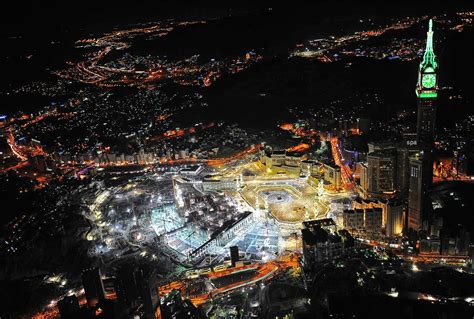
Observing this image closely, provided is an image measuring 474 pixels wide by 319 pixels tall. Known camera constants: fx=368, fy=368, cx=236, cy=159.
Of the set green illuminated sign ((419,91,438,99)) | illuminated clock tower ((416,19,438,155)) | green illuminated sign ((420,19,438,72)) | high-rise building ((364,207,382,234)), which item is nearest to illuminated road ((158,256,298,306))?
high-rise building ((364,207,382,234))

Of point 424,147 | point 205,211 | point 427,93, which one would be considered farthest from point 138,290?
point 427,93

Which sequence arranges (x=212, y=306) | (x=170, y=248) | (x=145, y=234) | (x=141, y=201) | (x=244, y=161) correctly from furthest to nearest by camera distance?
(x=244, y=161) → (x=141, y=201) → (x=145, y=234) → (x=170, y=248) → (x=212, y=306)

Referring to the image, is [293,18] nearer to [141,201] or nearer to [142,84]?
[142,84]

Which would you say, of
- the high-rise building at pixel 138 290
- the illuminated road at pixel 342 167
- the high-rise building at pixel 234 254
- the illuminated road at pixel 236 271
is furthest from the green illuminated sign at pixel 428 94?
the high-rise building at pixel 138 290

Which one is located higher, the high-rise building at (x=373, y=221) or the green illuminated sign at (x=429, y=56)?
the green illuminated sign at (x=429, y=56)

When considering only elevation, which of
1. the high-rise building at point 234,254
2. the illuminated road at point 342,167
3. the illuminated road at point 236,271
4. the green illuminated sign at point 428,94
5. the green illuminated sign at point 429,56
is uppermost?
the green illuminated sign at point 429,56

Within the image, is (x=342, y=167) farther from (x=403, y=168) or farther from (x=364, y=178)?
(x=403, y=168)

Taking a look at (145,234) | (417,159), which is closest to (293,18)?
(417,159)

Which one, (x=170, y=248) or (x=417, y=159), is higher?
(x=417, y=159)

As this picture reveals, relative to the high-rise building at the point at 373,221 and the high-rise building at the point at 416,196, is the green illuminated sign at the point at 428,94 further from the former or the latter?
the high-rise building at the point at 373,221
